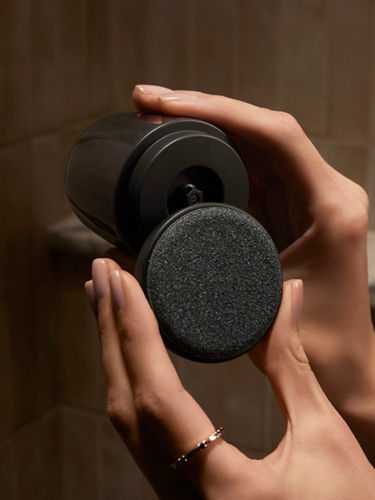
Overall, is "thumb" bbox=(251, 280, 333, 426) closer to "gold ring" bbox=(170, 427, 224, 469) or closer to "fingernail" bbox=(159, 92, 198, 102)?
"gold ring" bbox=(170, 427, 224, 469)

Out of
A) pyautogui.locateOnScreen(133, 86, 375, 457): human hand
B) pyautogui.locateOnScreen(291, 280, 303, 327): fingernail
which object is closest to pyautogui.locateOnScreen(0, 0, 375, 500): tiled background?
pyautogui.locateOnScreen(133, 86, 375, 457): human hand

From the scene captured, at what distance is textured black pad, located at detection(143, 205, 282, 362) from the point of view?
0.51 metres

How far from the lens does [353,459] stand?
1.75ft

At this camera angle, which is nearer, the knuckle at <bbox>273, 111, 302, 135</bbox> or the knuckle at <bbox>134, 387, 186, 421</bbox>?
the knuckle at <bbox>134, 387, 186, 421</bbox>

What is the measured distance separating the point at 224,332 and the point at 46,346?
1.83 ft

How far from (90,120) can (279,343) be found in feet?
1.84

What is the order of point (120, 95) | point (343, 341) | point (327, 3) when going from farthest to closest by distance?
point (120, 95) → point (327, 3) → point (343, 341)

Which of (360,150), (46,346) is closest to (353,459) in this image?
(360,150)

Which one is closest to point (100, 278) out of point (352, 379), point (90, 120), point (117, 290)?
point (117, 290)

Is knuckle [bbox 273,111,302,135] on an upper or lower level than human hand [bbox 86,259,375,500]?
upper

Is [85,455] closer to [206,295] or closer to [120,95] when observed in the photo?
[120,95]

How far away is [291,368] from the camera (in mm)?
541

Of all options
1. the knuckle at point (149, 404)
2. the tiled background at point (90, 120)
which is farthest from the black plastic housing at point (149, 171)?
the tiled background at point (90, 120)

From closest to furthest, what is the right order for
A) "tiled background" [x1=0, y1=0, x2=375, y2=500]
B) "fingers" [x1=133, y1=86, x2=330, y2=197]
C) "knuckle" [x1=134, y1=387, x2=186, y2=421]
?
"knuckle" [x1=134, y1=387, x2=186, y2=421] < "fingers" [x1=133, y1=86, x2=330, y2=197] < "tiled background" [x1=0, y1=0, x2=375, y2=500]
